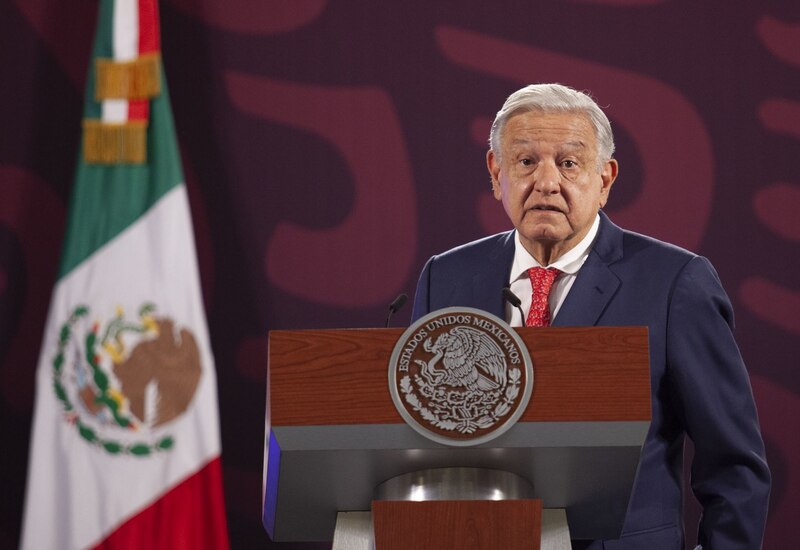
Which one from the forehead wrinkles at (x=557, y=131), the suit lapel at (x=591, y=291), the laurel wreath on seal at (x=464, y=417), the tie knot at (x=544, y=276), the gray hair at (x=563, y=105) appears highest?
the gray hair at (x=563, y=105)

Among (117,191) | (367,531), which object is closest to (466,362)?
(367,531)

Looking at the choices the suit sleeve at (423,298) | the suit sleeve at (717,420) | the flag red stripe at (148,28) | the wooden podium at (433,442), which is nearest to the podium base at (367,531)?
the wooden podium at (433,442)

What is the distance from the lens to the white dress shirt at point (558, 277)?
83.1 inches

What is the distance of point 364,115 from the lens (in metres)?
3.59

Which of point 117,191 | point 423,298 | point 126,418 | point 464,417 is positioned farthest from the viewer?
point 117,191

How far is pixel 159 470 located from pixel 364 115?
1338 millimetres

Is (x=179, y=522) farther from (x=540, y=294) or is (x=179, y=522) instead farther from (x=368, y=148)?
(x=540, y=294)

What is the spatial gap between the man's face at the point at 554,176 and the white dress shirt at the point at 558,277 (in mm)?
19

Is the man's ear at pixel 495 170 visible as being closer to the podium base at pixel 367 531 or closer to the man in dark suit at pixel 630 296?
the man in dark suit at pixel 630 296

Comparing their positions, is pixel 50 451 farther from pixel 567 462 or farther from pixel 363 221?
pixel 567 462

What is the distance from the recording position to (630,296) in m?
1.96

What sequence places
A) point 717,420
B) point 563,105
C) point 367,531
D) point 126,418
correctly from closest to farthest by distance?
point 367,531 < point 717,420 < point 563,105 < point 126,418

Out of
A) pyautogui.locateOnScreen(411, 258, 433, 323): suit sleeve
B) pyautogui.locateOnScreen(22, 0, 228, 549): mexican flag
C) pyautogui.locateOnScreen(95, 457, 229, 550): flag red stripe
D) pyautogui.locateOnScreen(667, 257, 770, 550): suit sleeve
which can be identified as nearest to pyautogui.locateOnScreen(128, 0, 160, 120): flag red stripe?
pyautogui.locateOnScreen(22, 0, 228, 549): mexican flag

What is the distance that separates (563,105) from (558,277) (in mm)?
341
